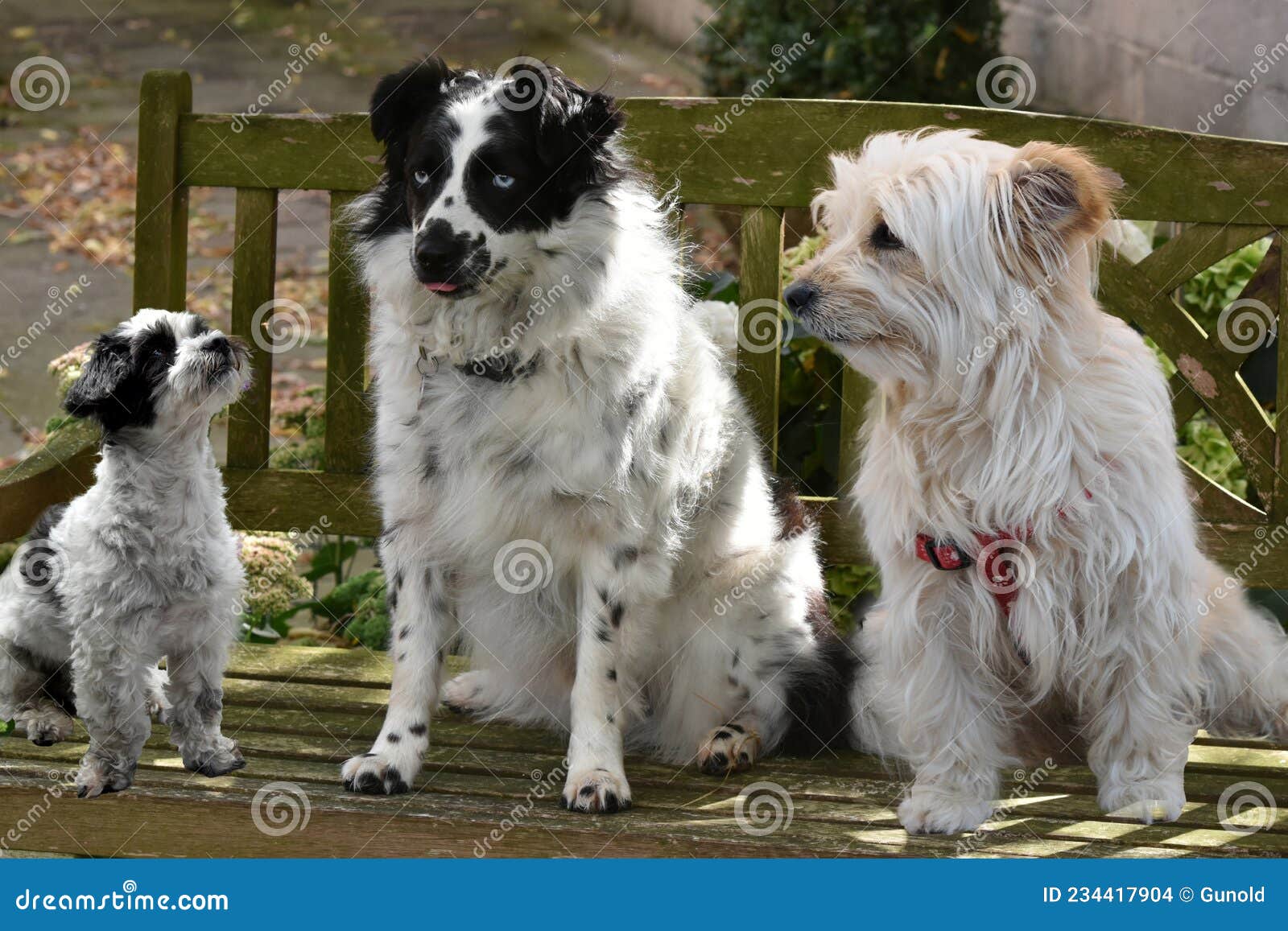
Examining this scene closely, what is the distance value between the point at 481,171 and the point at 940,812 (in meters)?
1.59

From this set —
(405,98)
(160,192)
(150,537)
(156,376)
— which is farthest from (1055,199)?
(160,192)

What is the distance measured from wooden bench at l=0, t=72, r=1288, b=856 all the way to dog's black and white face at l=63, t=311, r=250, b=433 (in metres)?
0.76

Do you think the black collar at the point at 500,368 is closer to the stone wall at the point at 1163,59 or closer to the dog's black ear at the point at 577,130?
the dog's black ear at the point at 577,130

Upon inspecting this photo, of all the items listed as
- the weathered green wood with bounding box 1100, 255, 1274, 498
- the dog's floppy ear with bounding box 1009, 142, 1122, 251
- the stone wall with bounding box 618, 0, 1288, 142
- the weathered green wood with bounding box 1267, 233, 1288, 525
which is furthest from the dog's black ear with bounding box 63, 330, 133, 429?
the stone wall with bounding box 618, 0, 1288, 142

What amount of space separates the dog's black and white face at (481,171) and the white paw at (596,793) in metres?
1.02

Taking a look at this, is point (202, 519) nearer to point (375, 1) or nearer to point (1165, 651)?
point (1165, 651)

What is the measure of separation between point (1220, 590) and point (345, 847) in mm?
2026

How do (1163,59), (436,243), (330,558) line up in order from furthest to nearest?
(1163,59)
(330,558)
(436,243)

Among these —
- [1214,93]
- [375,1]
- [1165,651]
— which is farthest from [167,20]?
[1165,651]

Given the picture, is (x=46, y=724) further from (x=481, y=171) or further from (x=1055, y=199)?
(x=1055, y=199)

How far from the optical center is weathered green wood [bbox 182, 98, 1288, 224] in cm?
358

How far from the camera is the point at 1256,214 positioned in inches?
141

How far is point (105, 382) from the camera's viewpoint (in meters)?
2.79

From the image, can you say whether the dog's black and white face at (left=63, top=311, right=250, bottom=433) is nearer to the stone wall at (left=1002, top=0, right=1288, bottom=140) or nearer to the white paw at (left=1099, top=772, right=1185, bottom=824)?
the white paw at (left=1099, top=772, right=1185, bottom=824)
